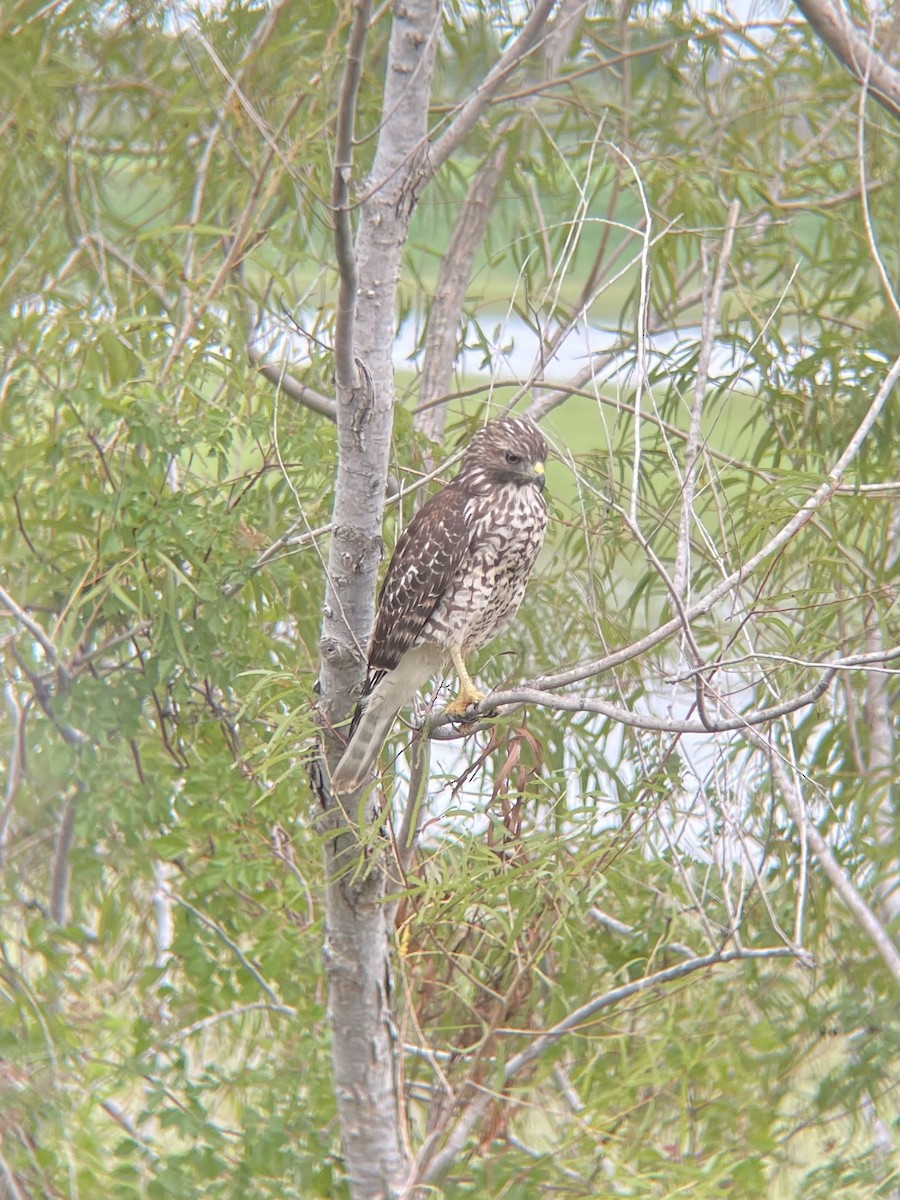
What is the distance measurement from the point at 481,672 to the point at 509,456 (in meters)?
0.55

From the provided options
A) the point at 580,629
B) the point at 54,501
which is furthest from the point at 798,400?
the point at 54,501

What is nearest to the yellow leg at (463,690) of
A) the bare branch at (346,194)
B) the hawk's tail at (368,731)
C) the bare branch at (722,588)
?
the hawk's tail at (368,731)

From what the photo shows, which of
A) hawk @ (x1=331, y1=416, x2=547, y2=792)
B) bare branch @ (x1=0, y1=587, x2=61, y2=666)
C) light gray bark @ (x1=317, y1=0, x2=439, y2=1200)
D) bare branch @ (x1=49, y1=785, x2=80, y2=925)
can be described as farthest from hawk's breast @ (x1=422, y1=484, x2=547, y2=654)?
bare branch @ (x1=49, y1=785, x2=80, y2=925)

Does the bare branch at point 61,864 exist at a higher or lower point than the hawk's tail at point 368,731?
lower

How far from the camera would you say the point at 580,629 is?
278 cm

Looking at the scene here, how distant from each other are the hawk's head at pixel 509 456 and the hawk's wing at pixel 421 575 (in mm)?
61

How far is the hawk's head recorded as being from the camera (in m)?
2.25

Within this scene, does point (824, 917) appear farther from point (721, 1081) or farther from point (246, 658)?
point (246, 658)

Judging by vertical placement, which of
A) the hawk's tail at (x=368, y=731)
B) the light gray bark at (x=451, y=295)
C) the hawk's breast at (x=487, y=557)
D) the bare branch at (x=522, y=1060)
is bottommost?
the bare branch at (x=522, y=1060)

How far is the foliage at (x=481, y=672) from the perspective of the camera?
2.19m

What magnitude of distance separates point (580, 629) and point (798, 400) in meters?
0.63

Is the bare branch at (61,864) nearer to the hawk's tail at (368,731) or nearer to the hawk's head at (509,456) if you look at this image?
the hawk's tail at (368,731)

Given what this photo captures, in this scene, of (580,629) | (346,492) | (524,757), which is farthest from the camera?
(580,629)

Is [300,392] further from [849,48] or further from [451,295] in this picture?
[849,48]
